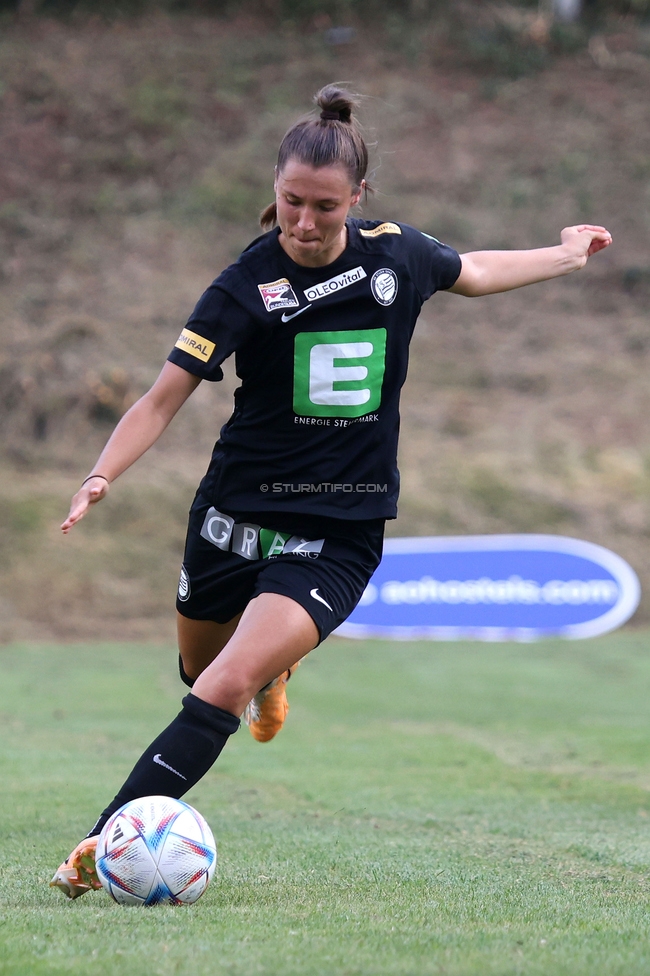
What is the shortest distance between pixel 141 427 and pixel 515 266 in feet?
5.17

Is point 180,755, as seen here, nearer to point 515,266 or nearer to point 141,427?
point 141,427

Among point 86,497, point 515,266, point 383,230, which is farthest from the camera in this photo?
point 515,266

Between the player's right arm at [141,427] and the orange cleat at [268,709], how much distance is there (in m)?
1.52

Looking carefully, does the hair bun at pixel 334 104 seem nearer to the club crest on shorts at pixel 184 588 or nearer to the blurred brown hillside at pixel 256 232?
the club crest on shorts at pixel 184 588

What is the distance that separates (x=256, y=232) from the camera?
25.0 m

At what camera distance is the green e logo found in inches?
156

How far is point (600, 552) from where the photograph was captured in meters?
15.5

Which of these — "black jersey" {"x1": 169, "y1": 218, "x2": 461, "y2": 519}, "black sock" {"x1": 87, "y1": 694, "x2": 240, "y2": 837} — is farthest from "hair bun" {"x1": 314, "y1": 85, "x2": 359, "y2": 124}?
"black sock" {"x1": 87, "y1": 694, "x2": 240, "y2": 837}

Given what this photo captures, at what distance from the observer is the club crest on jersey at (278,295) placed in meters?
3.91

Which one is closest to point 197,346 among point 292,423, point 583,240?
point 292,423

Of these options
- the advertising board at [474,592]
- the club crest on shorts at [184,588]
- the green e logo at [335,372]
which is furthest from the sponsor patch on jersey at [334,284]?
the advertising board at [474,592]

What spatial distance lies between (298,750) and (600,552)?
834cm

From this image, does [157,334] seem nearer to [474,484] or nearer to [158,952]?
[474,484]

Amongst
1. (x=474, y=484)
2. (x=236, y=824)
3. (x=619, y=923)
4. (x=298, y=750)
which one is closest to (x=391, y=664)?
(x=298, y=750)
